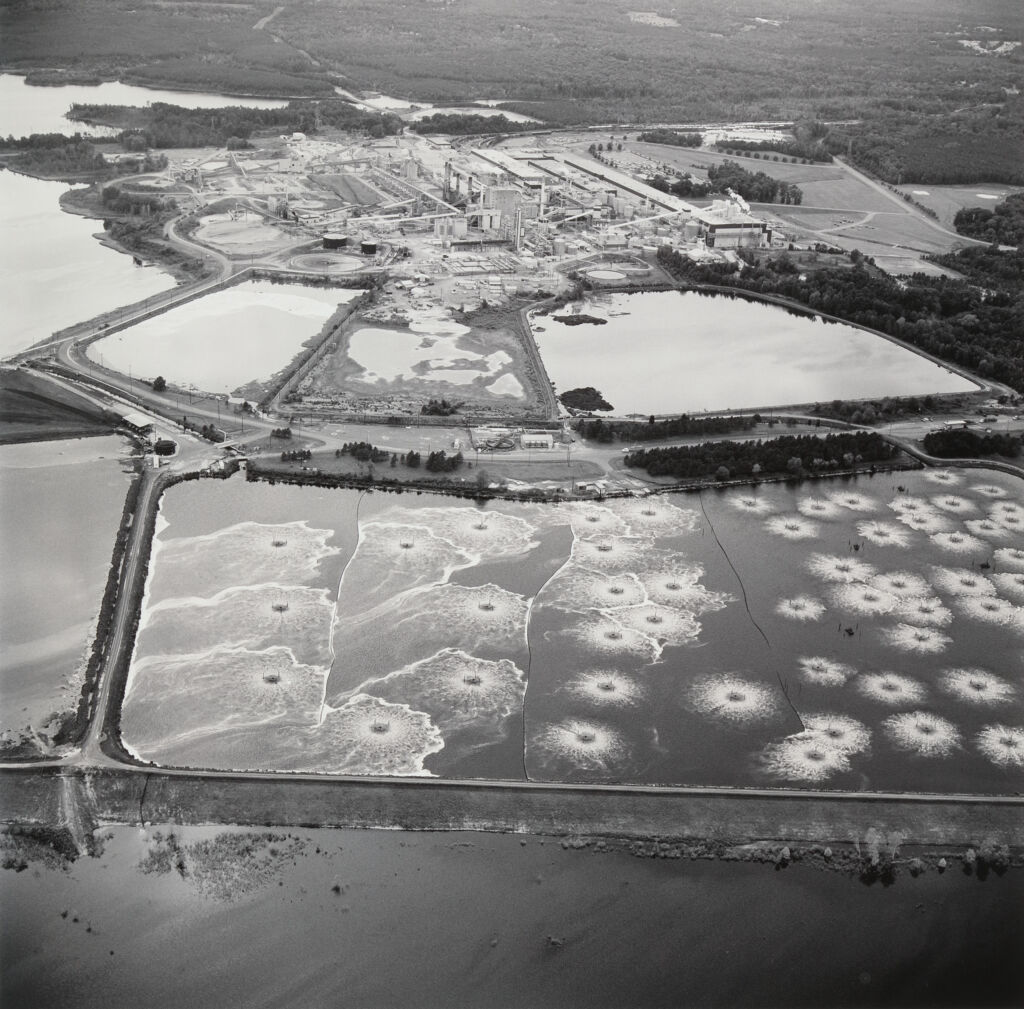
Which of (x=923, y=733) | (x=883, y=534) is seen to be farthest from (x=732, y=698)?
(x=883, y=534)

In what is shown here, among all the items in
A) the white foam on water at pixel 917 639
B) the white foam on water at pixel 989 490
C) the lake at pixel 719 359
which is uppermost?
the lake at pixel 719 359

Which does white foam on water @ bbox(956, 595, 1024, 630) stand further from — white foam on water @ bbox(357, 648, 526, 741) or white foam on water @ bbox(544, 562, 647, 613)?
white foam on water @ bbox(357, 648, 526, 741)

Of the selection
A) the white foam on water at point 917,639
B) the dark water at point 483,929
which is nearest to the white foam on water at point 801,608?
the white foam on water at point 917,639

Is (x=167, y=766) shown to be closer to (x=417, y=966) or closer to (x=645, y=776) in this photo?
(x=417, y=966)

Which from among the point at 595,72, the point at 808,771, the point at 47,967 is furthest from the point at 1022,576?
the point at 595,72

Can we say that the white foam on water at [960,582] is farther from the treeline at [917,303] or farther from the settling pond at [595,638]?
the treeline at [917,303]

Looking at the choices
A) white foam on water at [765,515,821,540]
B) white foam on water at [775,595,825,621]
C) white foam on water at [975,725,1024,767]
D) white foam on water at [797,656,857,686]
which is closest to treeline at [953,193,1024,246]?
white foam on water at [765,515,821,540]
